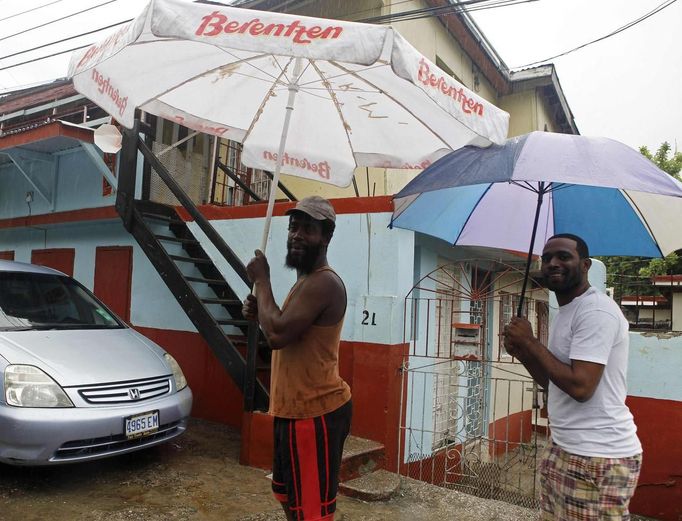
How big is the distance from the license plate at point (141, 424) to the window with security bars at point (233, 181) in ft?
15.6

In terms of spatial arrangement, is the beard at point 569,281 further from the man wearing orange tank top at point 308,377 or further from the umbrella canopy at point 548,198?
the man wearing orange tank top at point 308,377

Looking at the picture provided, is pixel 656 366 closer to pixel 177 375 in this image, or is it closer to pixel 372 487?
pixel 372 487

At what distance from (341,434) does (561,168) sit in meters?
1.57

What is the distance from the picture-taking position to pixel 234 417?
5.93 meters

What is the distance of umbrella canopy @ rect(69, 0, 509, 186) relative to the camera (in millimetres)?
2467

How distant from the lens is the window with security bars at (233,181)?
849cm

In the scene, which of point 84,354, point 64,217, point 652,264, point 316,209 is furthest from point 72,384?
point 652,264

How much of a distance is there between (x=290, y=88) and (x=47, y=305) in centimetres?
331

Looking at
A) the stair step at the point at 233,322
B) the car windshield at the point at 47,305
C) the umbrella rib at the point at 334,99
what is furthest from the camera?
the stair step at the point at 233,322

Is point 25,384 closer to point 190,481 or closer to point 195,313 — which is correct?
point 190,481

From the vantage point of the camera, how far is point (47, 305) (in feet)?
16.1

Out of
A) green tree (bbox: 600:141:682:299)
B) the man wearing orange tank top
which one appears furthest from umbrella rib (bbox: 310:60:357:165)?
A: green tree (bbox: 600:141:682:299)

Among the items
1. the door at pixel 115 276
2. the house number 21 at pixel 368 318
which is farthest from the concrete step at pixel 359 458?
the door at pixel 115 276

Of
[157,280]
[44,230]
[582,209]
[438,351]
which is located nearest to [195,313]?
[157,280]
